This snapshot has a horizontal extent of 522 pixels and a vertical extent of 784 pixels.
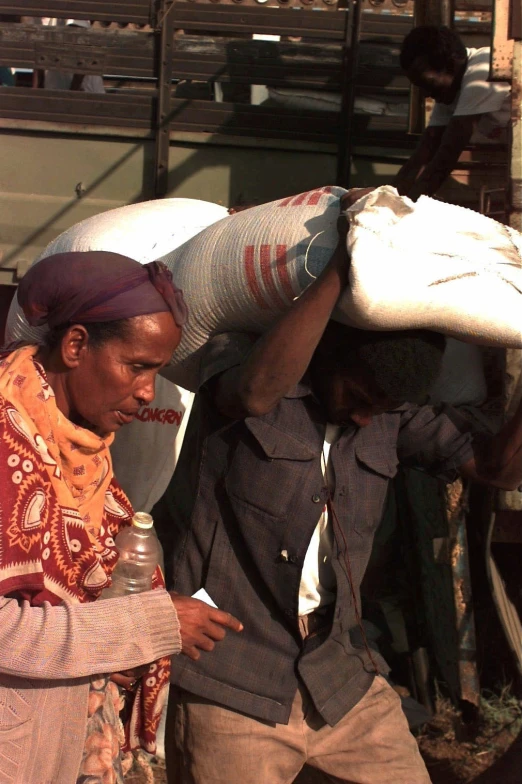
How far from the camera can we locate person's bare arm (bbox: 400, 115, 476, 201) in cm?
433

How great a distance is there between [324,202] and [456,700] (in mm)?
2403

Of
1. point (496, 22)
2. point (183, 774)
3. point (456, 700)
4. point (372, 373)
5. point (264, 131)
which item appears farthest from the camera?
point (264, 131)

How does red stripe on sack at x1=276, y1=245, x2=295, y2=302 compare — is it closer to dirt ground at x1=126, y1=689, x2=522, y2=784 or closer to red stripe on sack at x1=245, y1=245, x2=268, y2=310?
red stripe on sack at x1=245, y1=245, x2=268, y2=310

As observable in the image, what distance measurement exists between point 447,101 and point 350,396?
272 cm

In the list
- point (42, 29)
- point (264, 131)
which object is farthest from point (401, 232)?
point (42, 29)

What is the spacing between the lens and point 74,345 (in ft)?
6.50

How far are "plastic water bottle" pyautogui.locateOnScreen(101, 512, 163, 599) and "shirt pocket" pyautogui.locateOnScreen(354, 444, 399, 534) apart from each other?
0.62 meters

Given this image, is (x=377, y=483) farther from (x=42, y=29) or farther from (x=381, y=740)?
(x=42, y=29)

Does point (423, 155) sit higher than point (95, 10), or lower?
lower

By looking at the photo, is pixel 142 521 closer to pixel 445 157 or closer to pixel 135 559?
pixel 135 559

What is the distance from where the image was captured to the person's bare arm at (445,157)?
170 inches

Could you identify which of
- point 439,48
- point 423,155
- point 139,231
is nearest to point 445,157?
point 423,155

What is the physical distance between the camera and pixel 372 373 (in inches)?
90.4

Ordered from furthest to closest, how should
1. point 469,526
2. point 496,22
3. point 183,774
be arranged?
point 469,526, point 496,22, point 183,774
